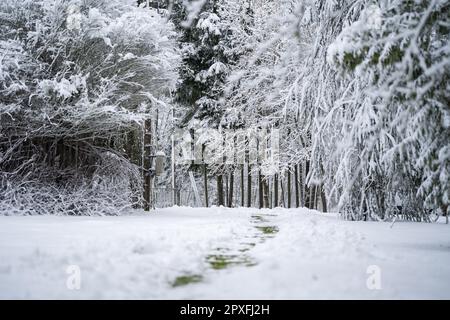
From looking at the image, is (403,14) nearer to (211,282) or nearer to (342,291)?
(342,291)

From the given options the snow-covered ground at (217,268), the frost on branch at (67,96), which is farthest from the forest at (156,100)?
the snow-covered ground at (217,268)

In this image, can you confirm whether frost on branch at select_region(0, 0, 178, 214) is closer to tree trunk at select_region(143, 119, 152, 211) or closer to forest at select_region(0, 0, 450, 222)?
forest at select_region(0, 0, 450, 222)

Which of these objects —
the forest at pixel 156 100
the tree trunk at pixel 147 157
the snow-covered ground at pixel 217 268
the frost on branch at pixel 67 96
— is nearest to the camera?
the snow-covered ground at pixel 217 268

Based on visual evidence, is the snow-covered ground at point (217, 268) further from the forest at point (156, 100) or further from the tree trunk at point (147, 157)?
the tree trunk at point (147, 157)

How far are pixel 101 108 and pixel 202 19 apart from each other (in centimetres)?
838

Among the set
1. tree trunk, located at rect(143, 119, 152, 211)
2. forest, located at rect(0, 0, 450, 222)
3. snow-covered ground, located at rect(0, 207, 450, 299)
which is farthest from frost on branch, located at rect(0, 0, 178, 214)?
snow-covered ground, located at rect(0, 207, 450, 299)

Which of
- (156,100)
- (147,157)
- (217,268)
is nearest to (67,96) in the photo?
(156,100)

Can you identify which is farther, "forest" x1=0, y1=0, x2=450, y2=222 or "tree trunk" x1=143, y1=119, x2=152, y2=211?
"tree trunk" x1=143, y1=119, x2=152, y2=211

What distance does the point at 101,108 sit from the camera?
730cm

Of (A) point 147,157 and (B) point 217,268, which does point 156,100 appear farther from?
(B) point 217,268

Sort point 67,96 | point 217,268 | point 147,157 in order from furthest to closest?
1. point 147,157
2. point 67,96
3. point 217,268
